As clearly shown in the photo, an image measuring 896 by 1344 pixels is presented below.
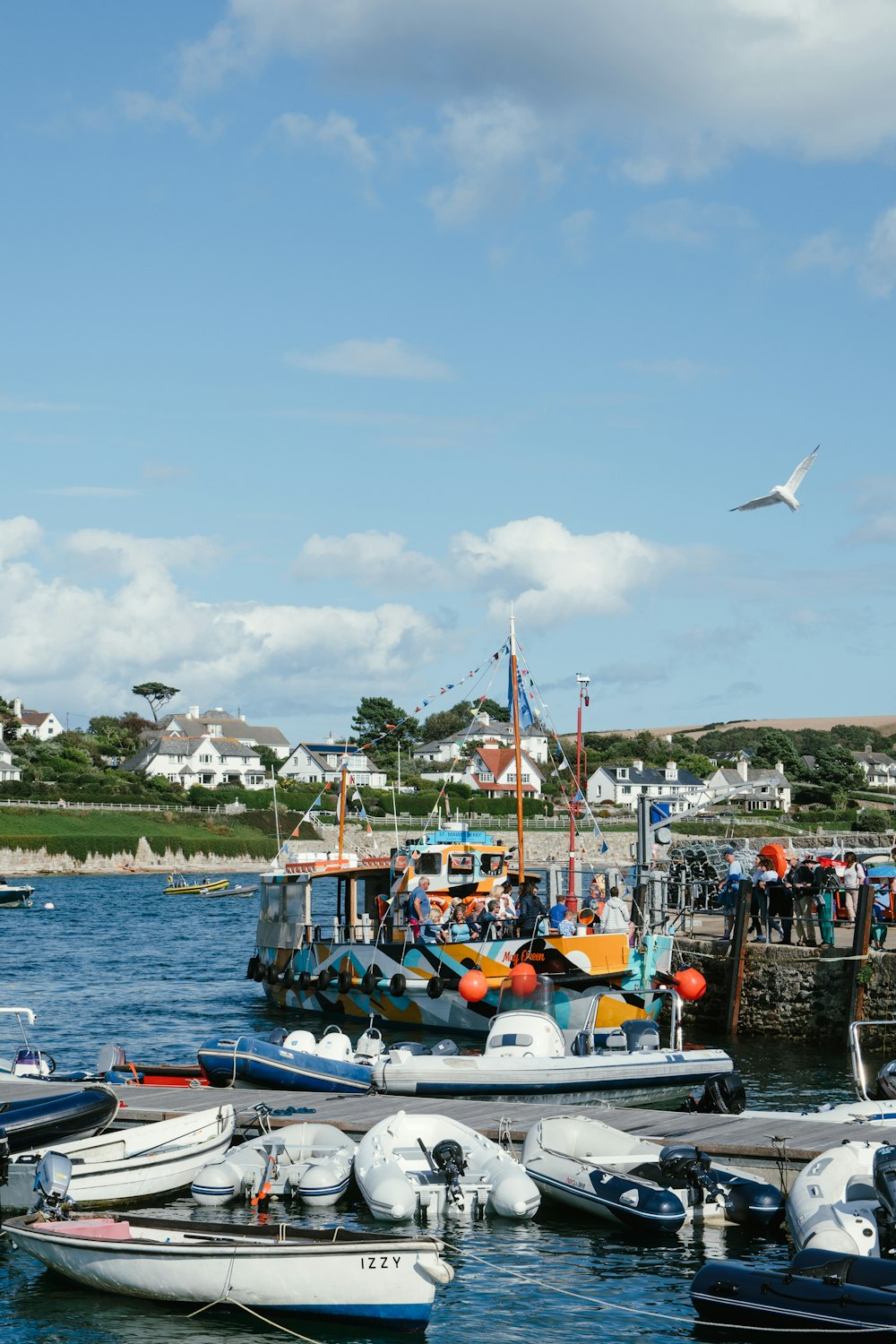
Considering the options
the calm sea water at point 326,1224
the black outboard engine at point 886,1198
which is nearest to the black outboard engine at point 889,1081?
the calm sea water at point 326,1224

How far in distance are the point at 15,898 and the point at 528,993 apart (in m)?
50.4

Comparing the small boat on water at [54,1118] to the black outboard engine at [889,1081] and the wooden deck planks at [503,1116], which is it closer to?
the wooden deck planks at [503,1116]

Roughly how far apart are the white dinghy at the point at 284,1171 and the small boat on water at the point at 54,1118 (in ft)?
4.49

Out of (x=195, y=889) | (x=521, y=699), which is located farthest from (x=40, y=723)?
(x=521, y=699)

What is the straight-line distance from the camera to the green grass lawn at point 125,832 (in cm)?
9350

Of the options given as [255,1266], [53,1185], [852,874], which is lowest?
[255,1266]

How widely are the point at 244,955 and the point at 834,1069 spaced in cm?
2741

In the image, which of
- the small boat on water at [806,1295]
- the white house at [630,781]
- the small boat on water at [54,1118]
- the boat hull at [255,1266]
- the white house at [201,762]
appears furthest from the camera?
the white house at [201,762]

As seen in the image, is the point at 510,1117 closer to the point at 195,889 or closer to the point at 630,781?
the point at 195,889

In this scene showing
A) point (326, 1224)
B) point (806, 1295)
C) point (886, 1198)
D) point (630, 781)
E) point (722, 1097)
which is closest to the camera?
point (806, 1295)

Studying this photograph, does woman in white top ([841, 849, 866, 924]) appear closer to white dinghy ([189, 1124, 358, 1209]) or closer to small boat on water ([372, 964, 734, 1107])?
small boat on water ([372, 964, 734, 1107])

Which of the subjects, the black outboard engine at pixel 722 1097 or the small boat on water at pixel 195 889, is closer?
the black outboard engine at pixel 722 1097

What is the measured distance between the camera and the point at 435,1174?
15.7m

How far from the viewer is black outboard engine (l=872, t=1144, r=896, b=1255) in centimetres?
1320
